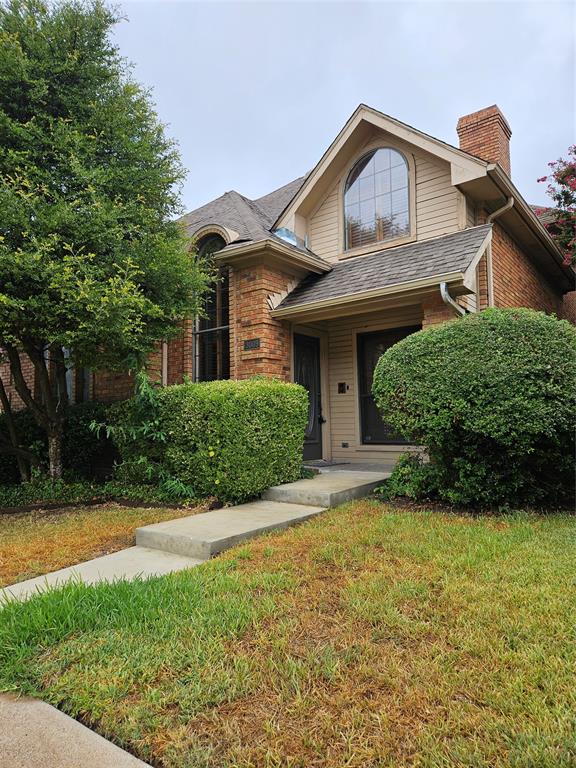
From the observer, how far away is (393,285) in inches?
265

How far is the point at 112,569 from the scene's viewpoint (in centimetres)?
370

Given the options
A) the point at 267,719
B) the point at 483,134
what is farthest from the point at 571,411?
the point at 483,134

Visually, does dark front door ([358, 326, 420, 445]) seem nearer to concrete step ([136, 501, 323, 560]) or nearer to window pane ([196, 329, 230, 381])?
window pane ([196, 329, 230, 381])

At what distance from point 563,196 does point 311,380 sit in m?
8.58

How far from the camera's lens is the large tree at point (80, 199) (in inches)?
220

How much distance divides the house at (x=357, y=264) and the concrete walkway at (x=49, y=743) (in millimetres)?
5913

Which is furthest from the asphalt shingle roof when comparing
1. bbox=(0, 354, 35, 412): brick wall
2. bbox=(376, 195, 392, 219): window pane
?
bbox=(0, 354, 35, 412): brick wall

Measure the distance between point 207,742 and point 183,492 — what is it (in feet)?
14.7

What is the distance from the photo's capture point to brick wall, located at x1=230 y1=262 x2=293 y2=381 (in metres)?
7.68

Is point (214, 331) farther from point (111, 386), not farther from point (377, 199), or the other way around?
point (377, 199)

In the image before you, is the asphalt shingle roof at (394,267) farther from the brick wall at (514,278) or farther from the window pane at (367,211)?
the brick wall at (514,278)

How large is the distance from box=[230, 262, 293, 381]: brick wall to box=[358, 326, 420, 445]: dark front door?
1471mm

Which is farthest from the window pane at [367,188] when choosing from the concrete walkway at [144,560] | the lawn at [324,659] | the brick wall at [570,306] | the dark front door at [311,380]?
the brick wall at [570,306]

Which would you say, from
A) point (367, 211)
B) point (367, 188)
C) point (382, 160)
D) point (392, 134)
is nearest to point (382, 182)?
point (367, 188)
